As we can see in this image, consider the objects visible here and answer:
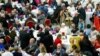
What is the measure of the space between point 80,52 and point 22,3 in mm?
11008

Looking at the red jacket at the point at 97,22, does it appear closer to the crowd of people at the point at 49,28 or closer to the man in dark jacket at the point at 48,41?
the crowd of people at the point at 49,28

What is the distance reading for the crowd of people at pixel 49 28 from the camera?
16.2 metres

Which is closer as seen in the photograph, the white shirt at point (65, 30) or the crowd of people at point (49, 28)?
the crowd of people at point (49, 28)

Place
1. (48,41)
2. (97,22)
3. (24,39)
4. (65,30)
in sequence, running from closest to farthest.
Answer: (48,41) < (24,39) < (65,30) < (97,22)

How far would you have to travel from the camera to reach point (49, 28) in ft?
63.3

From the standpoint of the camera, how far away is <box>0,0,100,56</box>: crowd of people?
1625cm

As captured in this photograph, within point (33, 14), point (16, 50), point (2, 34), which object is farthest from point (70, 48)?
point (33, 14)

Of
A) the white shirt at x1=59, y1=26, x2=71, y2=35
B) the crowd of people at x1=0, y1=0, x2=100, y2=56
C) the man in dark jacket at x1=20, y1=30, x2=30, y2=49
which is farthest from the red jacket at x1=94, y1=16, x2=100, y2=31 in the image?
the man in dark jacket at x1=20, y1=30, x2=30, y2=49

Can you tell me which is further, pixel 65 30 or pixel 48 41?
pixel 65 30

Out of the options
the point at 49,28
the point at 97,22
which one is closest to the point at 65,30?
the point at 49,28

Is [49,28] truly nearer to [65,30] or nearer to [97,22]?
[65,30]

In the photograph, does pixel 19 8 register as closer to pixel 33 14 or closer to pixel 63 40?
pixel 33 14

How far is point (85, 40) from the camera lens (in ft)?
53.7

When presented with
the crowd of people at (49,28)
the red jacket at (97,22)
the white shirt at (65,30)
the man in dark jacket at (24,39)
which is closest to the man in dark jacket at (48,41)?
the crowd of people at (49,28)
